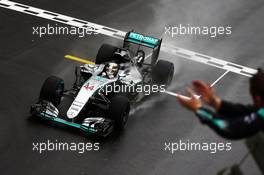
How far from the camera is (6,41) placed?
1659 centimetres

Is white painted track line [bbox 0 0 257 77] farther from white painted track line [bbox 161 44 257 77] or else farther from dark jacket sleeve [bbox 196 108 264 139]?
dark jacket sleeve [bbox 196 108 264 139]

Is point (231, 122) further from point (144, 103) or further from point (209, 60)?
point (209, 60)

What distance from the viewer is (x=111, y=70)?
44.1 feet

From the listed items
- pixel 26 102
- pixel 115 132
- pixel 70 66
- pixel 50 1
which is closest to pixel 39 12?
pixel 50 1

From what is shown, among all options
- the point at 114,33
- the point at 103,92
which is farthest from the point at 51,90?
the point at 114,33

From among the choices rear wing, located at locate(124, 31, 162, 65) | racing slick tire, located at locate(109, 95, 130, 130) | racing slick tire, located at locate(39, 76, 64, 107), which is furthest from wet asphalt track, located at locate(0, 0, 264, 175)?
rear wing, located at locate(124, 31, 162, 65)

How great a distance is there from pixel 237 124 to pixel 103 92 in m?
8.45

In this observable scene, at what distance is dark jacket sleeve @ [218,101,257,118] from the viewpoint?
496 cm

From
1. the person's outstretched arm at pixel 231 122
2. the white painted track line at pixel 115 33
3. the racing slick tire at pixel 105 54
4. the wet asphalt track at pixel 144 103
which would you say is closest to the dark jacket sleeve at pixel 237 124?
the person's outstretched arm at pixel 231 122

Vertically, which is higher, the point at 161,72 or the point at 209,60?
the point at 209,60

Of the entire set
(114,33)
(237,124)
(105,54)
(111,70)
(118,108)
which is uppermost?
(114,33)

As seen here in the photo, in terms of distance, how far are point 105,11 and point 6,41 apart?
3944 mm

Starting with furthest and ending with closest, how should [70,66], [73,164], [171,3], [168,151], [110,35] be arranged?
1. [171,3]
2. [110,35]
3. [70,66]
4. [168,151]
5. [73,164]

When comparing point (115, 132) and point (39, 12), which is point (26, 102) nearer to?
point (115, 132)
